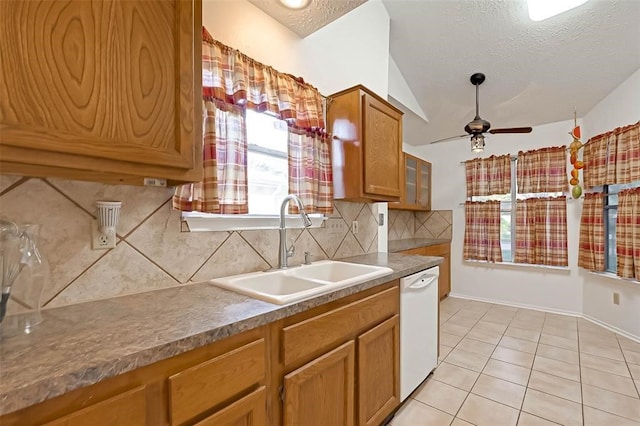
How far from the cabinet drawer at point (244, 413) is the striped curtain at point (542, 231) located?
13.5 ft

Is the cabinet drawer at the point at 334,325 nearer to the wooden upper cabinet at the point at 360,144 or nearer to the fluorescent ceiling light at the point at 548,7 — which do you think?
the wooden upper cabinet at the point at 360,144

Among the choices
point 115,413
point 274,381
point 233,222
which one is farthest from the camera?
point 233,222

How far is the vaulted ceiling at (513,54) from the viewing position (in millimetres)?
2500

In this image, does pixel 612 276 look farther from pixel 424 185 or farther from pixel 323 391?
pixel 323 391

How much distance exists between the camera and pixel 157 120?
895 millimetres

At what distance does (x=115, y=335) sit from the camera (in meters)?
0.76

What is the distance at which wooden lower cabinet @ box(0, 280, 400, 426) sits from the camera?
638mm

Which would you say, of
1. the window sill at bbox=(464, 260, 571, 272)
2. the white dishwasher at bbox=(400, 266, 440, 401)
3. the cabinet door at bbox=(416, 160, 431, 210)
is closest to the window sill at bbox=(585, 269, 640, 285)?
the window sill at bbox=(464, 260, 571, 272)

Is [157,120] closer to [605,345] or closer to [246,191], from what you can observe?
[246,191]

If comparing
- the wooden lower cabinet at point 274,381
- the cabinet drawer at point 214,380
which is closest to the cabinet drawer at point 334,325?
the wooden lower cabinet at point 274,381

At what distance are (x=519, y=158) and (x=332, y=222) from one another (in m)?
3.26

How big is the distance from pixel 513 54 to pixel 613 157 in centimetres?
149

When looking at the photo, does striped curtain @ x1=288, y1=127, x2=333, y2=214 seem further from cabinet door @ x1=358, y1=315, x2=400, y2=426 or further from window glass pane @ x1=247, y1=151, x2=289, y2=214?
cabinet door @ x1=358, y1=315, x2=400, y2=426

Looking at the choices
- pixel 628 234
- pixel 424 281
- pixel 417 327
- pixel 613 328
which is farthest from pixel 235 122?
pixel 613 328
